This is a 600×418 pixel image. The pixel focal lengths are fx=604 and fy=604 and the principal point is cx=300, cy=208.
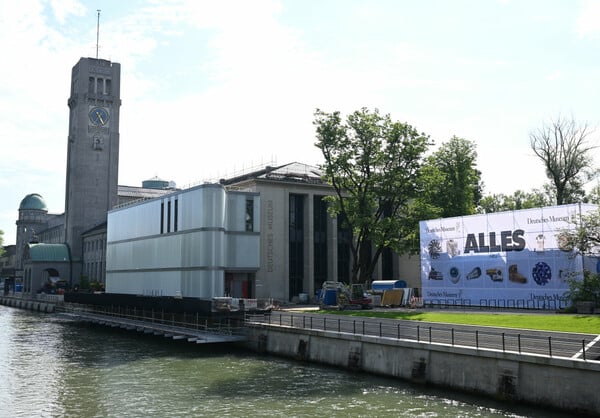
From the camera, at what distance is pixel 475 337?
31.4 metres

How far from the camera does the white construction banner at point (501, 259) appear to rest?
47.9 meters

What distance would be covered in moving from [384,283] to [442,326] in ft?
85.4

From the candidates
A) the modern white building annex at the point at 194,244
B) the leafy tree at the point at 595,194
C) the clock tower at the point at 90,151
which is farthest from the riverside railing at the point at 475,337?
the clock tower at the point at 90,151

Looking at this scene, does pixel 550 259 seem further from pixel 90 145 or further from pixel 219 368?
pixel 90 145

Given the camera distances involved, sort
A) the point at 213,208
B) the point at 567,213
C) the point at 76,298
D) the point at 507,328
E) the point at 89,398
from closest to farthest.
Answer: the point at 89,398, the point at 507,328, the point at 567,213, the point at 213,208, the point at 76,298

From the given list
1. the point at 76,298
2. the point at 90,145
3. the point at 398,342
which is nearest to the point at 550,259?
the point at 398,342

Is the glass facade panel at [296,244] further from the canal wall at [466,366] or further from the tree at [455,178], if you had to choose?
the canal wall at [466,366]

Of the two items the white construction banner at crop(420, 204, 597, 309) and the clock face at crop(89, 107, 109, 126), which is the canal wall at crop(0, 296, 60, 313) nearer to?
the clock face at crop(89, 107, 109, 126)

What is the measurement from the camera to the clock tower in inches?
5025

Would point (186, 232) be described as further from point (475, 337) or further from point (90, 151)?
point (90, 151)

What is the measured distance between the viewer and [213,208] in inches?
2048

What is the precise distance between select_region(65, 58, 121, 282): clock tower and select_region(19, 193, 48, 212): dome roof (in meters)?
61.9

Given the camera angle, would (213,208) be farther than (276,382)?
Yes

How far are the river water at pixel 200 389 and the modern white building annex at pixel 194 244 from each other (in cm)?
897
